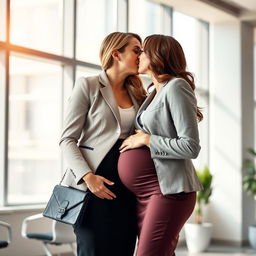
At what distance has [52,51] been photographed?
5508 millimetres

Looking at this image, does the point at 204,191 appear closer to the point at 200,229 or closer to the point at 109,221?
the point at 200,229

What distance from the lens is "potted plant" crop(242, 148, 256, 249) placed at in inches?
287

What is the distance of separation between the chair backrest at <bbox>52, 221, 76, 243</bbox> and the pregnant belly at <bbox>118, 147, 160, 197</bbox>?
2.12 m

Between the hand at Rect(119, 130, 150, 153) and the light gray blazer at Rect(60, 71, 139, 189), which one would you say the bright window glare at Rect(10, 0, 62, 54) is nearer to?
the light gray blazer at Rect(60, 71, 139, 189)

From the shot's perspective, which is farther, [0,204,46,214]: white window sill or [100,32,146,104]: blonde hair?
[0,204,46,214]: white window sill

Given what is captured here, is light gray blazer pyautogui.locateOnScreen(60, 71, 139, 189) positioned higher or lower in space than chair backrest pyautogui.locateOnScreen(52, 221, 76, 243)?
higher

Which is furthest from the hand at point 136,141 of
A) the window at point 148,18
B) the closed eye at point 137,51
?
the window at point 148,18

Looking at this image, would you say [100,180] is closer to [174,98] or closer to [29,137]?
[174,98]

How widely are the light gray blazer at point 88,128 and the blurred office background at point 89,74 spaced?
2414 millimetres

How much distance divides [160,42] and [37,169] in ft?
11.5

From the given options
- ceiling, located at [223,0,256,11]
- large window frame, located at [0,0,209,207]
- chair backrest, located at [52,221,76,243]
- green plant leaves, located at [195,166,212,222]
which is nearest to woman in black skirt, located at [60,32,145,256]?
chair backrest, located at [52,221,76,243]

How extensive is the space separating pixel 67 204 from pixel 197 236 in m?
4.65

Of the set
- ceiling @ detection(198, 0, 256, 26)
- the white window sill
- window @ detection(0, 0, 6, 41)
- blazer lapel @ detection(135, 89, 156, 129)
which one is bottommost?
the white window sill

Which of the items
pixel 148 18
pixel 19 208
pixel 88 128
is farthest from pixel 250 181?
pixel 88 128
